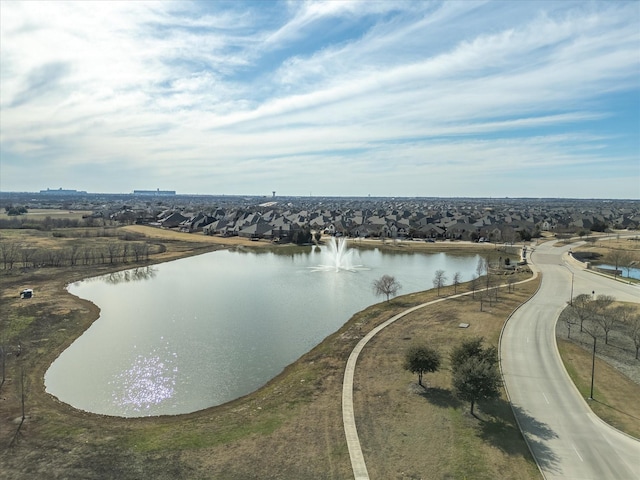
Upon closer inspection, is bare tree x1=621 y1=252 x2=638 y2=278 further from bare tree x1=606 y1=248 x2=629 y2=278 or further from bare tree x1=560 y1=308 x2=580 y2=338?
bare tree x1=560 y1=308 x2=580 y2=338

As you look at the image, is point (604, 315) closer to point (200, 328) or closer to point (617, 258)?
point (200, 328)

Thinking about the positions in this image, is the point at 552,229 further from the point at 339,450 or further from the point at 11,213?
the point at 11,213

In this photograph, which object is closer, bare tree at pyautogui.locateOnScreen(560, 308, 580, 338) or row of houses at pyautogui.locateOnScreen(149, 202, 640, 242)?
bare tree at pyautogui.locateOnScreen(560, 308, 580, 338)

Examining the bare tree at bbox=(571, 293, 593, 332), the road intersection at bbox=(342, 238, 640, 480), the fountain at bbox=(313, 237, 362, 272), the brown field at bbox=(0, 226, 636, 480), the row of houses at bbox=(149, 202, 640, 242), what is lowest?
the brown field at bbox=(0, 226, 636, 480)

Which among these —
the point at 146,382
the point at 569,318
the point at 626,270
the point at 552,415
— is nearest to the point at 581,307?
the point at 569,318

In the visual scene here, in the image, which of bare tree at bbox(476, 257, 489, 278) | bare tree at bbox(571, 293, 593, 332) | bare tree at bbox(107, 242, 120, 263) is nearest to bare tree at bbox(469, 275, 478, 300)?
bare tree at bbox(476, 257, 489, 278)

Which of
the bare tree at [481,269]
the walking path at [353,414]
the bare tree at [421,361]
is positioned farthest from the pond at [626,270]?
the bare tree at [421,361]

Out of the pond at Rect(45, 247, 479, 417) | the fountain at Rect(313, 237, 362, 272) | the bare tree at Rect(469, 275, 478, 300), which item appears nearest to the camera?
the pond at Rect(45, 247, 479, 417)
